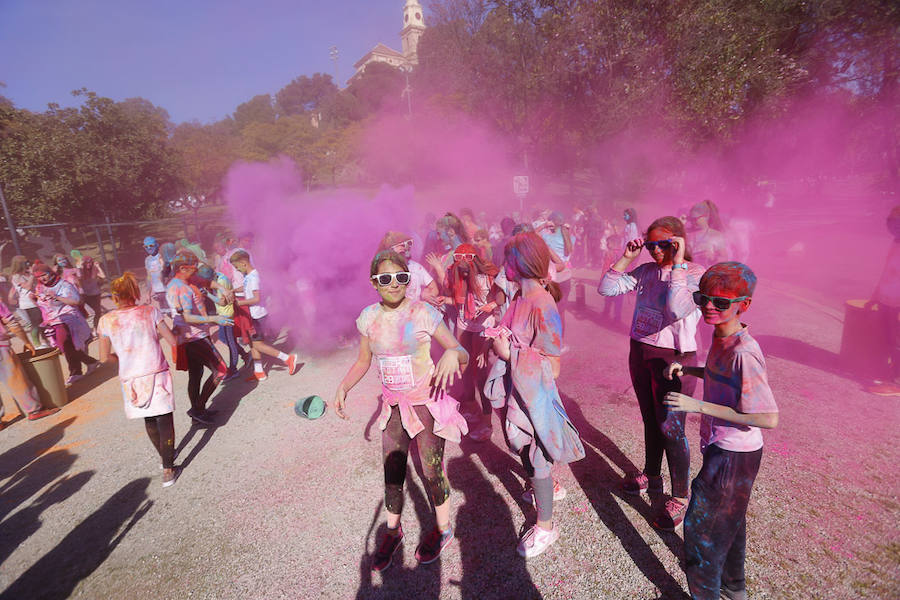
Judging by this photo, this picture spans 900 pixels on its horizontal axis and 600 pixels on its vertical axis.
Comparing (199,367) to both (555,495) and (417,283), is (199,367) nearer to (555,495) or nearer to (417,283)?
(417,283)

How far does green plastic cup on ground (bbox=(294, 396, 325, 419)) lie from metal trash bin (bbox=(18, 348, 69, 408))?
11.5 feet

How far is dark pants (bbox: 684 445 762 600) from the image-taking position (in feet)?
6.57

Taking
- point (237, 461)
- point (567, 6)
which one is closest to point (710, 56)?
point (567, 6)

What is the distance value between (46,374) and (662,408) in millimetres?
7370

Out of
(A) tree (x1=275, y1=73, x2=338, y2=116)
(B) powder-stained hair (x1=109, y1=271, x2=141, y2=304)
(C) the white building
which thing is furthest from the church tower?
(B) powder-stained hair (x1=109, y1=271, x2=141, y2=304)

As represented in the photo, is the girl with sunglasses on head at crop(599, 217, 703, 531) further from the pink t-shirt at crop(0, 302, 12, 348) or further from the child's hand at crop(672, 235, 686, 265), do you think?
the pink t-shirt at crop(0, 302, 12, 348)

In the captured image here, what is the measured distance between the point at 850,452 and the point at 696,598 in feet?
8.83

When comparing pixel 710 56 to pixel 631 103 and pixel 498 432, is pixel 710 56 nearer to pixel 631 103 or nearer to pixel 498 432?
pixel 631 103

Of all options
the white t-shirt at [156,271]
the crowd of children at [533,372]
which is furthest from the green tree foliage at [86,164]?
the crowd of children at [533,372]

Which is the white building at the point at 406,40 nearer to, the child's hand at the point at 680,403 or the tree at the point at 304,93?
the tree at the point at 304,93

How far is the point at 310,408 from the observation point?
4902 millimetres

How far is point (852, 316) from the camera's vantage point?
16.9ft

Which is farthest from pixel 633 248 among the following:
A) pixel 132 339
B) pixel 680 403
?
pixel 132 339

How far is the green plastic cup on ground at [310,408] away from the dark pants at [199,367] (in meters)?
1.05
